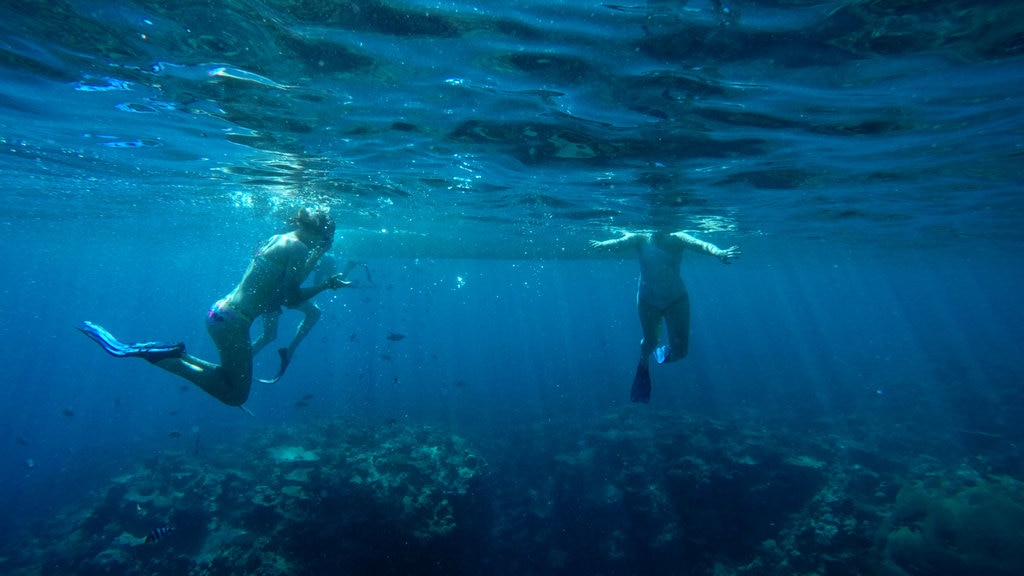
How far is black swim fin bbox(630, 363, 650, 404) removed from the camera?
9.79 meters

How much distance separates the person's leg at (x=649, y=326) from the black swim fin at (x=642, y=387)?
0.21 metres

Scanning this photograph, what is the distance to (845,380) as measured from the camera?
3606 centimetres

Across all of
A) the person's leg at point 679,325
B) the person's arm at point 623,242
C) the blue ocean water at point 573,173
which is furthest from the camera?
the person's arm at point 623,242

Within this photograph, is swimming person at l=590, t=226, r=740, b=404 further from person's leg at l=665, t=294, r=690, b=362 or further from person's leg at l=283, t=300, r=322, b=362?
person's leg at l=283, t=300, r=322, b=362

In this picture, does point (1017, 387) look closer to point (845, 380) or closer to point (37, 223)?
point (845, 380)

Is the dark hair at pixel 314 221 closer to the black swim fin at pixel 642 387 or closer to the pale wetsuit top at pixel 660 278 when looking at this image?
the pale wetsuit top at pixel 660 278

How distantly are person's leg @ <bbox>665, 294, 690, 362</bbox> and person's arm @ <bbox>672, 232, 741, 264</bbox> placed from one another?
1.07m

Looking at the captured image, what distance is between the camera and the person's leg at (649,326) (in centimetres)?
1006

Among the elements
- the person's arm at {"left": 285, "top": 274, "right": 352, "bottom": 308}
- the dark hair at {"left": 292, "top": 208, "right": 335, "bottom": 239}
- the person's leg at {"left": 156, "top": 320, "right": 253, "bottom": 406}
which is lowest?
the person's leg at {"left": 156, "top": 320, "right": 253, "bottom": 406}

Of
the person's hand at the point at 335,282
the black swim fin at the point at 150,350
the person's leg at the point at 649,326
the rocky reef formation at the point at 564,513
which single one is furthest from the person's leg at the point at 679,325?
the black swim fin at the point at 150,350

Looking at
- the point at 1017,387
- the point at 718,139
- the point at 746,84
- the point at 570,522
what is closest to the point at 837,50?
the point at 746,84

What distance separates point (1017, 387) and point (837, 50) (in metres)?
35.0

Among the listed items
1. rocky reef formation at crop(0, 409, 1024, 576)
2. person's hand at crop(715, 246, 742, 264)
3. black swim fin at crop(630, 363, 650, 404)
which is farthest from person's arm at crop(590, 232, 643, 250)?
rocky reef formation at crop(0, 409, 1024, 576)

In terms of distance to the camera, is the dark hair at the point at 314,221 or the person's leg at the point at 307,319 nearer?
the dark hair at the point at 314,221
